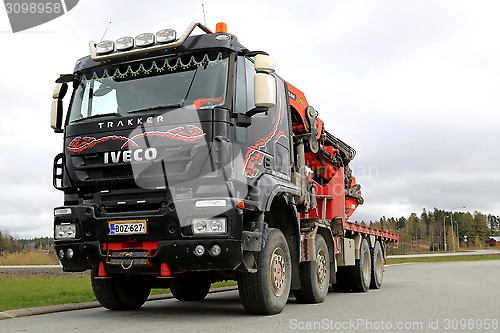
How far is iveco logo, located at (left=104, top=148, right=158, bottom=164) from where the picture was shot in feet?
23.8

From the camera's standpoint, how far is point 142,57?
314 inches

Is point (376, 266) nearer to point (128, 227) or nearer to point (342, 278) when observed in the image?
point (342, 278)

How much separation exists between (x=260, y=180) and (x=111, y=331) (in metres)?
2.63

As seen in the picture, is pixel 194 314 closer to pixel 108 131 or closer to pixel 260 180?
pixel 260 180

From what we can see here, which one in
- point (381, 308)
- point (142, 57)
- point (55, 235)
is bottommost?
point (381, 308)

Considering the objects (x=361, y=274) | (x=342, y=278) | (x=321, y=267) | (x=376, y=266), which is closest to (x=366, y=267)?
(x=361, y=274)

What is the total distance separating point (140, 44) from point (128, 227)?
2.47 metres

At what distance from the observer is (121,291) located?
29.7 feet

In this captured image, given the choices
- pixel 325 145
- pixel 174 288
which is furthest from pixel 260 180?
pixel 325 145

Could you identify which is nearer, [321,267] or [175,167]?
[175,167]

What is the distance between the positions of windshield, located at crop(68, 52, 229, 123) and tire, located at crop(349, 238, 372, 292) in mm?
7393

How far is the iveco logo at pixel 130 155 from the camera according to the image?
7.25 m

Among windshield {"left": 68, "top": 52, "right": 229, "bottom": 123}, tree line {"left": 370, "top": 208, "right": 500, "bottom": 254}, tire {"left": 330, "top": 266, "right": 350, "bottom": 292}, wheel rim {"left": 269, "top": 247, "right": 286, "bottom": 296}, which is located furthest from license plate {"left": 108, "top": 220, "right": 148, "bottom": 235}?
tree line {"left": 370, "top": 208, "right": 500, "bottom": 254}

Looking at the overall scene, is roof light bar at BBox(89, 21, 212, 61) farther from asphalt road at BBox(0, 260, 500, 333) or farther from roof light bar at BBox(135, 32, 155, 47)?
asphalt road at BBox(0, 260, 500, 333)
